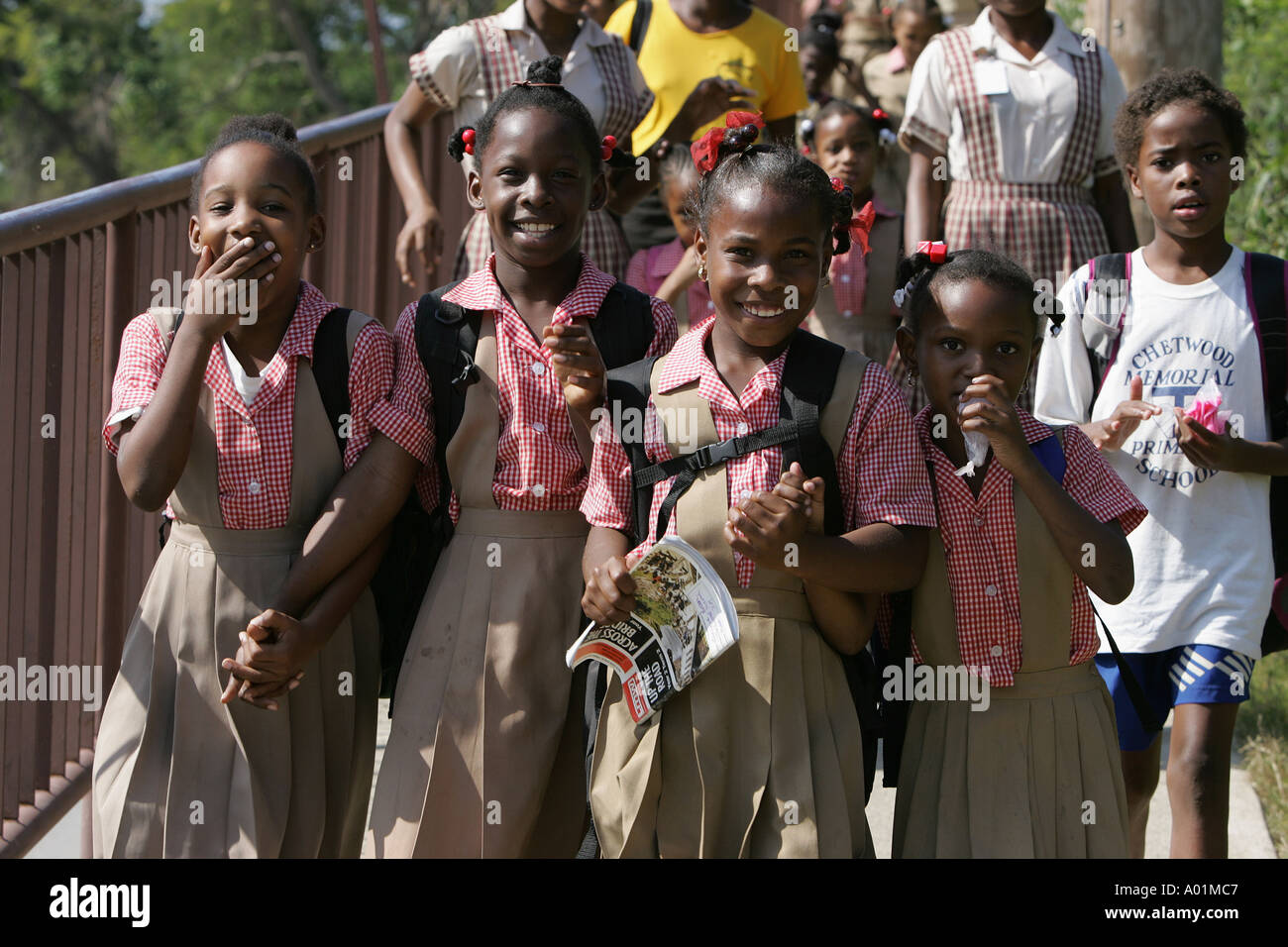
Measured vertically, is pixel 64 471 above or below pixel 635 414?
above

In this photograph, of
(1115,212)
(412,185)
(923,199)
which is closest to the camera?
(412,185)

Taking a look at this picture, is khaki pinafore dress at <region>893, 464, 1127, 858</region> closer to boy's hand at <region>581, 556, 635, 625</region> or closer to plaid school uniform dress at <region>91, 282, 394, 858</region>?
boy's hand at <region>581, 556, 635, 625</region>

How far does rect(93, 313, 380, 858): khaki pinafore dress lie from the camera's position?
10.0 feet

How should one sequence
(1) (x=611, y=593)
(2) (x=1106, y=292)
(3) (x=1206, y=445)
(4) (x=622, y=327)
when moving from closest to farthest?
(1) (x=611, y=593) → (4) (x=622, y=327) → (3) (x=1206, y=445) → (2) (x=1106, y=292)

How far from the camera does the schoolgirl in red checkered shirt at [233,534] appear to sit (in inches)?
119

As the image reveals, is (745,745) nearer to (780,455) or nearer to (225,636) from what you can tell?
(780,455)

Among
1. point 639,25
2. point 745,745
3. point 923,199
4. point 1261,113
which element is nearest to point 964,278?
point 745,745

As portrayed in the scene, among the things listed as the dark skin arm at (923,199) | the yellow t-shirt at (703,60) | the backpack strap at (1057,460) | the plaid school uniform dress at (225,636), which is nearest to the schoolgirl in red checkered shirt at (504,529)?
the plaid school uniform dress at (225,636)

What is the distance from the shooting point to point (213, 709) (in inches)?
122

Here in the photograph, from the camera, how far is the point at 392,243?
6473 millimetres

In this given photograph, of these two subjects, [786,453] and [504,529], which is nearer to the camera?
[786,453]

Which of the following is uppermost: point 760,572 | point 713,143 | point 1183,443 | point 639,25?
point 639,25

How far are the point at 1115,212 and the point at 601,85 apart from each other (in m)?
1.72
